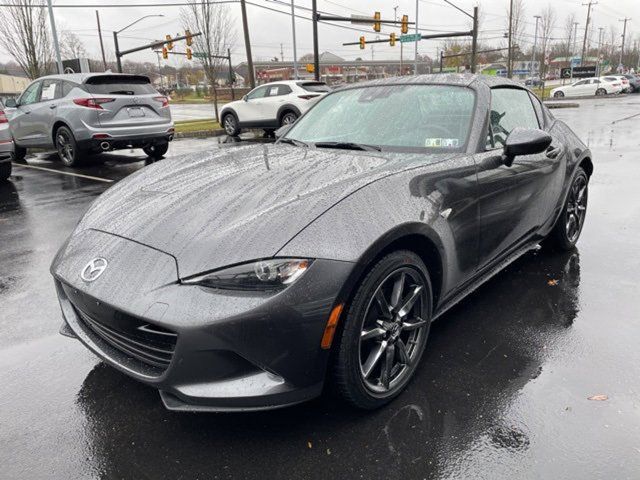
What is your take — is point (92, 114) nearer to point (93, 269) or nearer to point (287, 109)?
point (287, 109)

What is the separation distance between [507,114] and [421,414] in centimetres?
217

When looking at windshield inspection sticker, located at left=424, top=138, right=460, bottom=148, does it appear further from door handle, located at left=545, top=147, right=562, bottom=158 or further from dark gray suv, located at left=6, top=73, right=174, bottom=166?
dark gray suv, located at left=6, top=73, right=174, bottom=166

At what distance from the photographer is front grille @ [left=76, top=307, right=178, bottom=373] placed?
1.92 m

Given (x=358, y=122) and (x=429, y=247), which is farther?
(x=358, y=122)

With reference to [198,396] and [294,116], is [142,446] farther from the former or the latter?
[294,116]

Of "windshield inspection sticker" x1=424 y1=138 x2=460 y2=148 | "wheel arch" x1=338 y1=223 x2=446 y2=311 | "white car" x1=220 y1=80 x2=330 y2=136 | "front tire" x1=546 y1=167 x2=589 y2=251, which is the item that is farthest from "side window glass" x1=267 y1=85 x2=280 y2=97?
"wheel arch" x1=338 y1=223 x2=446 y2=311

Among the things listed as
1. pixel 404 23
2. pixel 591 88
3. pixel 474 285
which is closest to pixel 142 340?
pixel 474 285

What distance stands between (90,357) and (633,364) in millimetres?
2935

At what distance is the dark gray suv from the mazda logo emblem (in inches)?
282

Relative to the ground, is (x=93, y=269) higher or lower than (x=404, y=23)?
lower

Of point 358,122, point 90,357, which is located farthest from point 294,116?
point 90,357

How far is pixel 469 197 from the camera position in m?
2.70

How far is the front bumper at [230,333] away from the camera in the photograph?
183 centimetres

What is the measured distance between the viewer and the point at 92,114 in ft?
28.1
